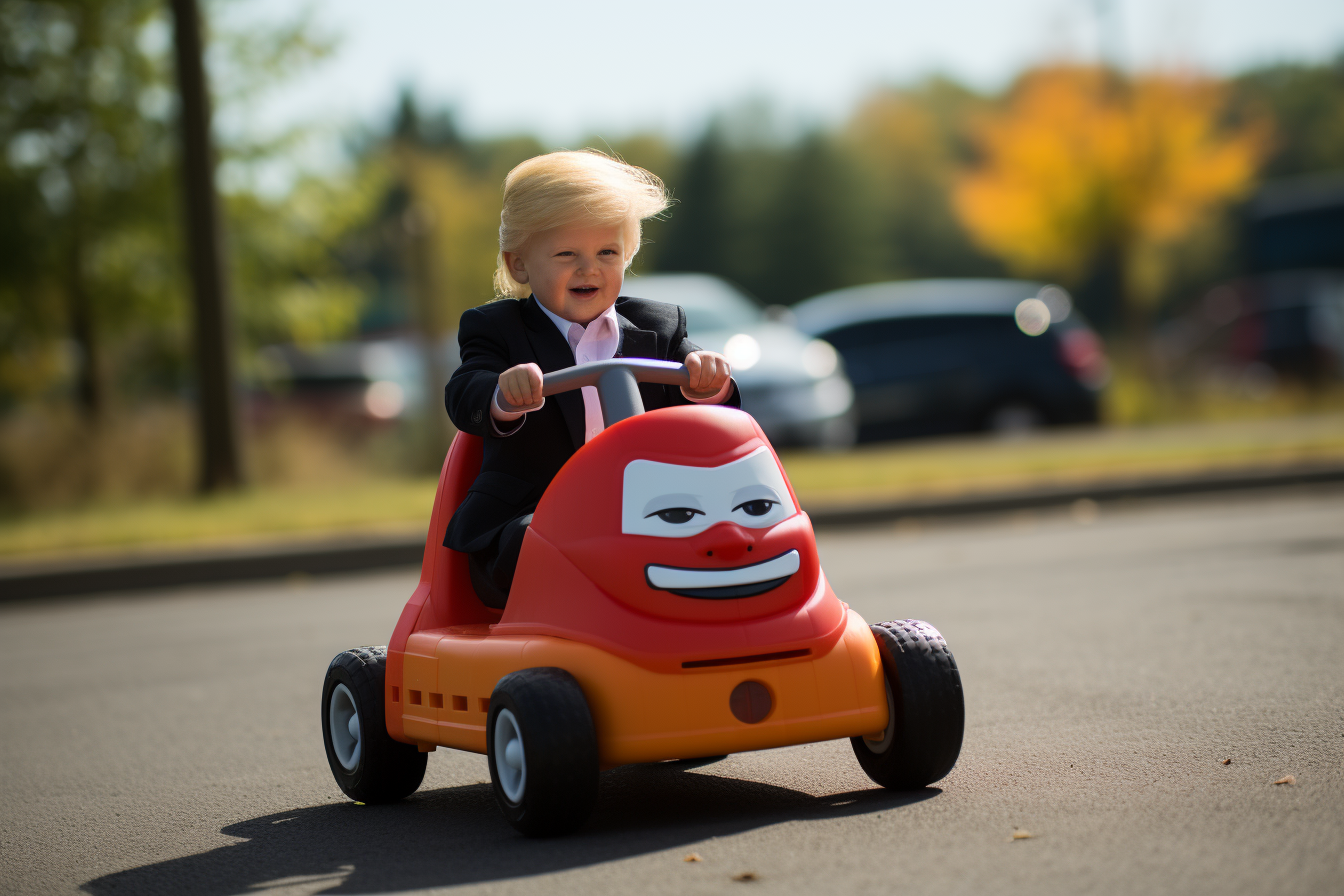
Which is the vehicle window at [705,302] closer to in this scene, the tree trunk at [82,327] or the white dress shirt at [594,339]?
the tree trunk at [82,327]

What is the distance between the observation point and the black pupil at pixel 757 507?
355 cm

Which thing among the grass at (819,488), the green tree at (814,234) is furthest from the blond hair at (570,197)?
the green tree at (814,234)

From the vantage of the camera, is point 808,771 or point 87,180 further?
point 87,180

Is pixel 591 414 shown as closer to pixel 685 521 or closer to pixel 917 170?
pixel 685 521

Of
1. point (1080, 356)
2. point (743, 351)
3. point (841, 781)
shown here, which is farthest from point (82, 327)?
point (841, 781)

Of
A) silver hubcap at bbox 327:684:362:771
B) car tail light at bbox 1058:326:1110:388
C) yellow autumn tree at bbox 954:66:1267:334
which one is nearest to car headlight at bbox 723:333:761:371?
car tail light at bbox 1058:326:1110:388

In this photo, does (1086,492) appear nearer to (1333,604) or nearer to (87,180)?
(1333,604)

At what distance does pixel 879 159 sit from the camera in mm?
81188

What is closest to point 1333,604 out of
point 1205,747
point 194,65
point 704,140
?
point 1205,747

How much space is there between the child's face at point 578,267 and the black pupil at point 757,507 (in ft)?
2.80

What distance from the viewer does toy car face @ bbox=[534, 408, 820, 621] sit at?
11.4 ft

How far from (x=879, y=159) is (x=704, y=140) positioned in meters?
17.6

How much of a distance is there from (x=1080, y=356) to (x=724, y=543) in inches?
594

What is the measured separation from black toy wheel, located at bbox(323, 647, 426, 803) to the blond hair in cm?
120
